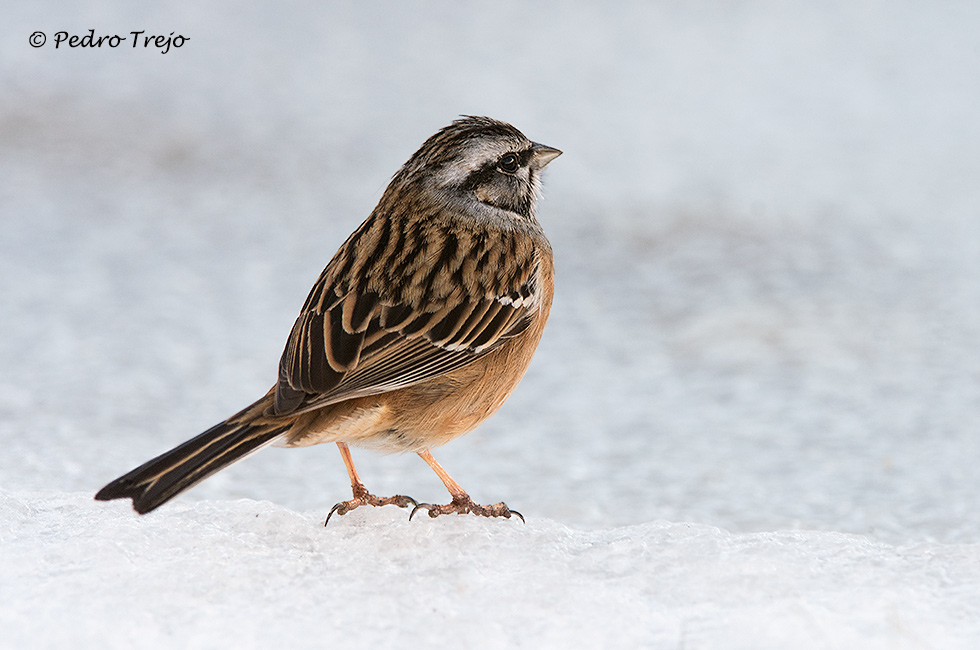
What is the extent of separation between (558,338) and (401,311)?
8.20 ft

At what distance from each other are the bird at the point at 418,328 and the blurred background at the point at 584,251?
0.51m

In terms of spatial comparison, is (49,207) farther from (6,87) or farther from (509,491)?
(509,491)

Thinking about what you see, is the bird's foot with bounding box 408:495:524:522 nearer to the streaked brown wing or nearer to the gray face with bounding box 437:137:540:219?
the streaked brown wing

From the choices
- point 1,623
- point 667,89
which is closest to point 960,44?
point 667,89

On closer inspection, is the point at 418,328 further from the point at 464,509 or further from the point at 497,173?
the point at 497,173

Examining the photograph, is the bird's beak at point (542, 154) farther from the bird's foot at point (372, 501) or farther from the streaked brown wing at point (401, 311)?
the bird's foot at point (372, 501)

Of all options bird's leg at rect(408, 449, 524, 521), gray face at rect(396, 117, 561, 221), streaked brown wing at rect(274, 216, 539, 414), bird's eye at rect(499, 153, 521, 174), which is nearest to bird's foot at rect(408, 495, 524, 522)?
bird's leg at rect(408, 449, 524, 521)

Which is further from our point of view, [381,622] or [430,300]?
[430,300]

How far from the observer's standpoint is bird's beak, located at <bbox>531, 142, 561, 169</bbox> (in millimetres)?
4172

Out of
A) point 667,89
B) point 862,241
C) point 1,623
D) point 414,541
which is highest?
point 667,89

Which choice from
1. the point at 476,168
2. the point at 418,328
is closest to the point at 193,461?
the point at 418,328

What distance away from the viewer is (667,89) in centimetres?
826

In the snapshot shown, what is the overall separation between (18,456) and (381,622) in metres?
2.07

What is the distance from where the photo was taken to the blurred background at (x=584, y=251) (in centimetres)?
468
